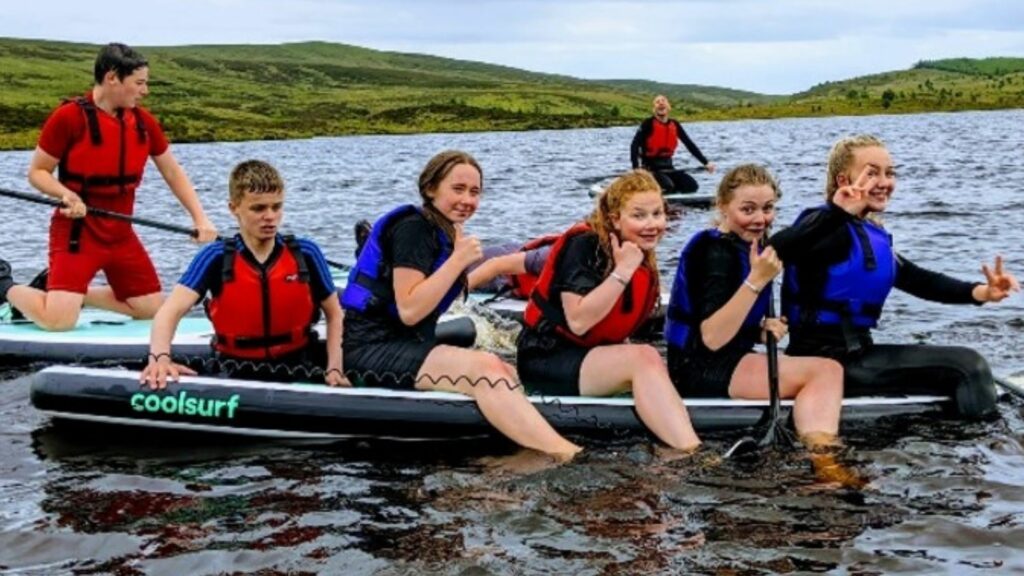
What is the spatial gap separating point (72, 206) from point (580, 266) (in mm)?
4130

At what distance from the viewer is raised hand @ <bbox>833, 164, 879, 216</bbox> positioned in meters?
7.14

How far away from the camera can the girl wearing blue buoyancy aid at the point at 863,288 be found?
719 cm

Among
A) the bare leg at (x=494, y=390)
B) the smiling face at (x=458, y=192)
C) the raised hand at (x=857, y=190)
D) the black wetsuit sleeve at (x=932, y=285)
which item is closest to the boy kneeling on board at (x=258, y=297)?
the bare leg at (x=494, y=390)

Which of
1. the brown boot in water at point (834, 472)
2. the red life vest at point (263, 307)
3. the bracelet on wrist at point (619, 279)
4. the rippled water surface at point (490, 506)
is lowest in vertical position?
the rippled water surface at point (490, 506)

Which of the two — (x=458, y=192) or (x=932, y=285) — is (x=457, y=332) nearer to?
(x=458, y=192)

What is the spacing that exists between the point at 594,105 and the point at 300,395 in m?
130

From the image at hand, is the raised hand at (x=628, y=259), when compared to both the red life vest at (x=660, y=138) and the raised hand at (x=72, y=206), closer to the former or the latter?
the raised hand at (x=72, y=206)

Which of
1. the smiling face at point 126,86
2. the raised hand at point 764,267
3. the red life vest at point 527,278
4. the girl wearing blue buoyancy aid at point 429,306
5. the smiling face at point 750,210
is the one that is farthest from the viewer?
the red life vest at point 527,278

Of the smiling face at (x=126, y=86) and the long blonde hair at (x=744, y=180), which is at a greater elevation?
A: the smiling face at (x=126, y=86)

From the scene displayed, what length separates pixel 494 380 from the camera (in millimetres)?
7105

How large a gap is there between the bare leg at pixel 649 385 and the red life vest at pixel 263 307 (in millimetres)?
1776

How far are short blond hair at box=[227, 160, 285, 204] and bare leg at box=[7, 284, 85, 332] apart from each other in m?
3.14

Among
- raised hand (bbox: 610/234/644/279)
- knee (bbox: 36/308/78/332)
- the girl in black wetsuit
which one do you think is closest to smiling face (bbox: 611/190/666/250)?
the girl in black wetsuit

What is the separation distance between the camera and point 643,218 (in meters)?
6.93
